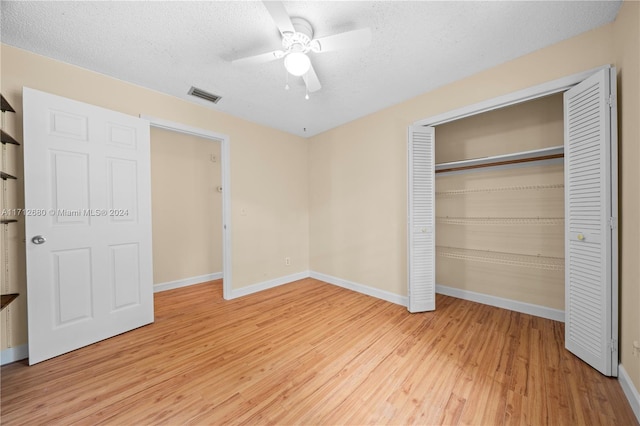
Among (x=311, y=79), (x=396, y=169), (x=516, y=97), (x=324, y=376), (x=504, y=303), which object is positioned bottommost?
(x=324, y=376)

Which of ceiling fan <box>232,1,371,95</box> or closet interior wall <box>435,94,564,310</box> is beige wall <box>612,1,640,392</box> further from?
ceiling fan <box>232,1,371,95</box>

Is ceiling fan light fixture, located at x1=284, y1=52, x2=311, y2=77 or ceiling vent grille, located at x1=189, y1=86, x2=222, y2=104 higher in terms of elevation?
ceiling vent grille, located at x1=189, y1=86, x2=222, y2=104

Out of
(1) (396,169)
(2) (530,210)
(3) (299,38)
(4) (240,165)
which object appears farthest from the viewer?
(4) (240,165)

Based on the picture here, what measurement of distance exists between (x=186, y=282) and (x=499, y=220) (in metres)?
4.62

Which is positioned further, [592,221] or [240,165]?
[240,165]

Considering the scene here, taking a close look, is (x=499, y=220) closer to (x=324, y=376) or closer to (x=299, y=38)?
(x=324, y=376)

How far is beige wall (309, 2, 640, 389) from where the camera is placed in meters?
1.49

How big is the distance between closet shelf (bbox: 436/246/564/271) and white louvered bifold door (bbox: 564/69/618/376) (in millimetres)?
642

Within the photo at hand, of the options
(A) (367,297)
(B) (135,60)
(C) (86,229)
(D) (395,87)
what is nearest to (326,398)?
(A) (367,297)

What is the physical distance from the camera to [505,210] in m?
2.70

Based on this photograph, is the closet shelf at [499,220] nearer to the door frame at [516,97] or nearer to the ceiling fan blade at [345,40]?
the door frame at [516,97]

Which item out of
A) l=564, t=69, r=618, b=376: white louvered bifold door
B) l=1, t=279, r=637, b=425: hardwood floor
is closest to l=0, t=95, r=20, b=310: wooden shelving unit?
l=1, t=279, r=637, b=425: hardwood floor

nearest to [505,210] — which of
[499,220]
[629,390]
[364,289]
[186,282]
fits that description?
[499,220]

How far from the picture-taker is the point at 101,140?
7.20 ft
